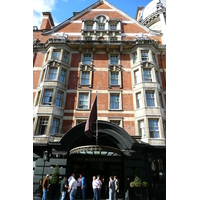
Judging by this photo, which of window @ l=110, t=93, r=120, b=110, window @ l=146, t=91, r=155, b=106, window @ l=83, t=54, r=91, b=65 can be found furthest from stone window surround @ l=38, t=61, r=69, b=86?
window @ l=146, t=91, r=155, b=106

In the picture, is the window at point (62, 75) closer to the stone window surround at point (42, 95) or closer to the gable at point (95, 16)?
the stone window surround at point (42, 95)

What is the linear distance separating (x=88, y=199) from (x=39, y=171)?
4.54 meters

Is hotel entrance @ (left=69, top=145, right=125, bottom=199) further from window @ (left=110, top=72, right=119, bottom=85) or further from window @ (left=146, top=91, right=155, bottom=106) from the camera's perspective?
window @ (left=110, top=72, right=119, bottom=85)

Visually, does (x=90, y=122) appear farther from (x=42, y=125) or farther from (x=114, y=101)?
(x=114, y=101)

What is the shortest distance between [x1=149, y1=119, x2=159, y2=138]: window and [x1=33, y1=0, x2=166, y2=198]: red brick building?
3.7 inches

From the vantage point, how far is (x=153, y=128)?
16375 millimetres

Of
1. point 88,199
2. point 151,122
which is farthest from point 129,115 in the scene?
point 88,199

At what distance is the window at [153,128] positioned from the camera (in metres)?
16.1

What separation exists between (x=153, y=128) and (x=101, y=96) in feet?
20.2

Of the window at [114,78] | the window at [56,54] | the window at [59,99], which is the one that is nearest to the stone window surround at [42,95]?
the window at [59,99]

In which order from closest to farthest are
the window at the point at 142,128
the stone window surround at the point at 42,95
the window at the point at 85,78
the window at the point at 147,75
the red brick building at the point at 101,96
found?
the red brick building at the point at 101,96
the window at the point at 142,128
the stone window surround at the point at 42,95
the window at the point at 147,75
the window at the point at 85,78

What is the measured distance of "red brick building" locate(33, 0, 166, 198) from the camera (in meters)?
14.1

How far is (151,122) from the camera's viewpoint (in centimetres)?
1658

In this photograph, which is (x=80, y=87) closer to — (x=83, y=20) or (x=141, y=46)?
(x=141, y=46)
